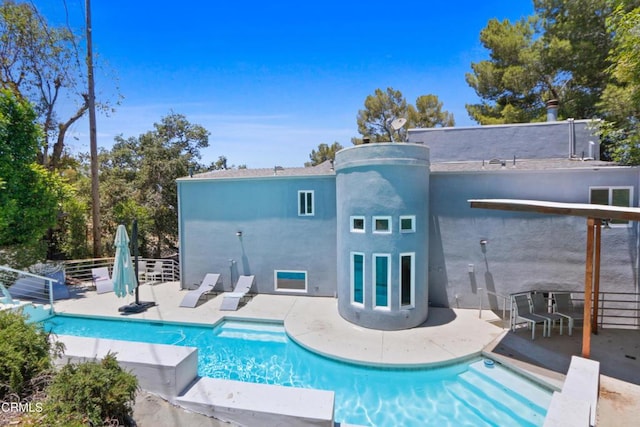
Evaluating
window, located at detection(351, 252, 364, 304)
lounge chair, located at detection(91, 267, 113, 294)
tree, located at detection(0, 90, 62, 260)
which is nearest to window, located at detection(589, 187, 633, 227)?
window, located at detection(351, 252, 364, 304)

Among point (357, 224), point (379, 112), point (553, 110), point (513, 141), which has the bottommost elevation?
point (357, 224)

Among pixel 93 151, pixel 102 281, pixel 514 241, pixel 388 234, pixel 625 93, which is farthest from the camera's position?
pixel 93 151

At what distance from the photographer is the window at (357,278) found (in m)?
10.8

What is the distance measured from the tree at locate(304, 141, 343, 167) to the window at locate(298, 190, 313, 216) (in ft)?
89.4

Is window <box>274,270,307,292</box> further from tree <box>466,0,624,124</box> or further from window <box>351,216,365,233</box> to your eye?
tree <box>466,0,624,124</box>

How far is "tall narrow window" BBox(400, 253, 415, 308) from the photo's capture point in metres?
10.5

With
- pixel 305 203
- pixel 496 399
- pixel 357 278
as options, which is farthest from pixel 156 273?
pixel 496 399

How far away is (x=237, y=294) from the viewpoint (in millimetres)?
12883

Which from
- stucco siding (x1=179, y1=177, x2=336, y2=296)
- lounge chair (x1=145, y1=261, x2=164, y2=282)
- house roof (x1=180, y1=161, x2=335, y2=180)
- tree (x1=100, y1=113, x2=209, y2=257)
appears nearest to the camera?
stucco siding (x1=179, y1=177, x2=336, y2=296)

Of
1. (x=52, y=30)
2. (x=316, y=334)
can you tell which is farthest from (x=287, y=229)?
(x=52, y=30)

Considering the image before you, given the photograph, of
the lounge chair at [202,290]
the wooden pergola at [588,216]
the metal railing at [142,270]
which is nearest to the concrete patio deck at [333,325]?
the lounge chair at [202,290]

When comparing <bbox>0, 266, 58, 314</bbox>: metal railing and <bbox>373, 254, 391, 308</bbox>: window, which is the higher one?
<bbox>373, 254, 391, 308</bbox>: window

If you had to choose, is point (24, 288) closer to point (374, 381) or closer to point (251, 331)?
point (251, 331)

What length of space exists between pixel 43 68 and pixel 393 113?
28.4m
